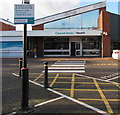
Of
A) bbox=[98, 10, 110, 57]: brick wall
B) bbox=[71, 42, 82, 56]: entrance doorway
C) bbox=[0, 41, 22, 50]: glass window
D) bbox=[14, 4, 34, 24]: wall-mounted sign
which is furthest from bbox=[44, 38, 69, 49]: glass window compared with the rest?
bbox=[14, 4, 34, 24]: wall-mounted sign

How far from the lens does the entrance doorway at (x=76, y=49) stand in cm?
2639

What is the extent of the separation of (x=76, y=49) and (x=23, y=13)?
22423 mm

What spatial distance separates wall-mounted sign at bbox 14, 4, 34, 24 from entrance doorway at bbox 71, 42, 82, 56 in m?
22.3

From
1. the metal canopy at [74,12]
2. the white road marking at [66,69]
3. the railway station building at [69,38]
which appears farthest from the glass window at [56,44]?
the white road marking at [66,69]

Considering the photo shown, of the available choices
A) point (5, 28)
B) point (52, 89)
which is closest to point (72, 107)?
point (52, 89)

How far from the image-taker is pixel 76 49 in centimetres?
2639

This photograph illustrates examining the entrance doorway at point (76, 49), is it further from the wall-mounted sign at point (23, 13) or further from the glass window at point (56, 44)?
the wall-mounted sign at point (23, 13)

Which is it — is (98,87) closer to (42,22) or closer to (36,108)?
(36,108)

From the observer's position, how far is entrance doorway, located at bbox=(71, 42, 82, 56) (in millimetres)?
26391

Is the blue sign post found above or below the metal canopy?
below

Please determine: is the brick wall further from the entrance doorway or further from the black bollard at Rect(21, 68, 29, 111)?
the black bollard at Rect(21, 68, 29, 111)

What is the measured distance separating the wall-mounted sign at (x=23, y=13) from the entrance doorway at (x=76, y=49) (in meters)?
22.3

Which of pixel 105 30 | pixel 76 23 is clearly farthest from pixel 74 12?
pixel 105 30

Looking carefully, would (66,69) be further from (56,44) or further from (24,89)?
(56,44)
